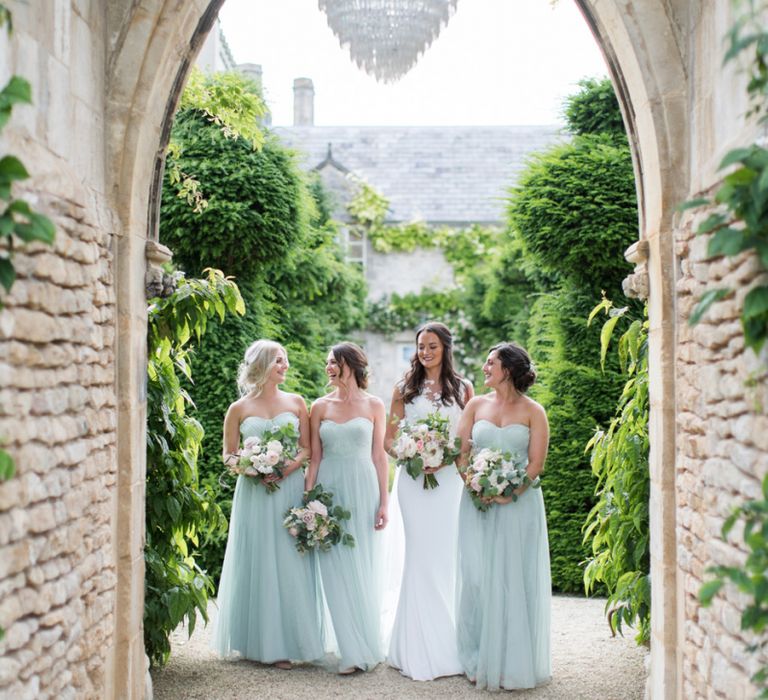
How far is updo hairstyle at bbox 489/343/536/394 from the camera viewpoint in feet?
17.5

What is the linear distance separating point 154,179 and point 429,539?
2.48 meters

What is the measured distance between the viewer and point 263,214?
7.71 m

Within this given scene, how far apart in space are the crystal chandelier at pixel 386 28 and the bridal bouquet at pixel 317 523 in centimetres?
236

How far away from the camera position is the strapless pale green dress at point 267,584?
220 inches

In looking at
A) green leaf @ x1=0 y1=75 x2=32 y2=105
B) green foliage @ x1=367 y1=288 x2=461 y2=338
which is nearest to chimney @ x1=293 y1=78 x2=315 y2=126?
green foliage @ x1=367 y1=288 x2=461 y2=338

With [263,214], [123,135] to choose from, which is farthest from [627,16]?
[263,214]

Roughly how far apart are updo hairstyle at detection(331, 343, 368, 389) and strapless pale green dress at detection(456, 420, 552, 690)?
811 millimetres

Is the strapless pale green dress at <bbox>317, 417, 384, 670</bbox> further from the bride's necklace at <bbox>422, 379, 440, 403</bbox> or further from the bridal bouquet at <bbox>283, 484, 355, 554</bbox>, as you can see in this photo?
the bride's necklace at <bbox>422, 379, 440, 403</bbox>

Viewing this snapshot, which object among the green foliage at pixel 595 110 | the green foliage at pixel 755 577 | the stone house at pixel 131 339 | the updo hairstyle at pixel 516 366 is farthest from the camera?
the green foliage at pixel 595 110

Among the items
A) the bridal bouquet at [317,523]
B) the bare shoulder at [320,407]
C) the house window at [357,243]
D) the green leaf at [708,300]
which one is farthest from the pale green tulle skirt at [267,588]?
the house window at [357,243]

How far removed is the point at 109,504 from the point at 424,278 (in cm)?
1009

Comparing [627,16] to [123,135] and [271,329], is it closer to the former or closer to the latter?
[123,135]

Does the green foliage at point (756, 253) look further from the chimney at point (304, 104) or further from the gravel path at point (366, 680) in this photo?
the chimney at point (304, 104)

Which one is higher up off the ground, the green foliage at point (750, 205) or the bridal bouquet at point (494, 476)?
the green foliage at point (750, 205)
